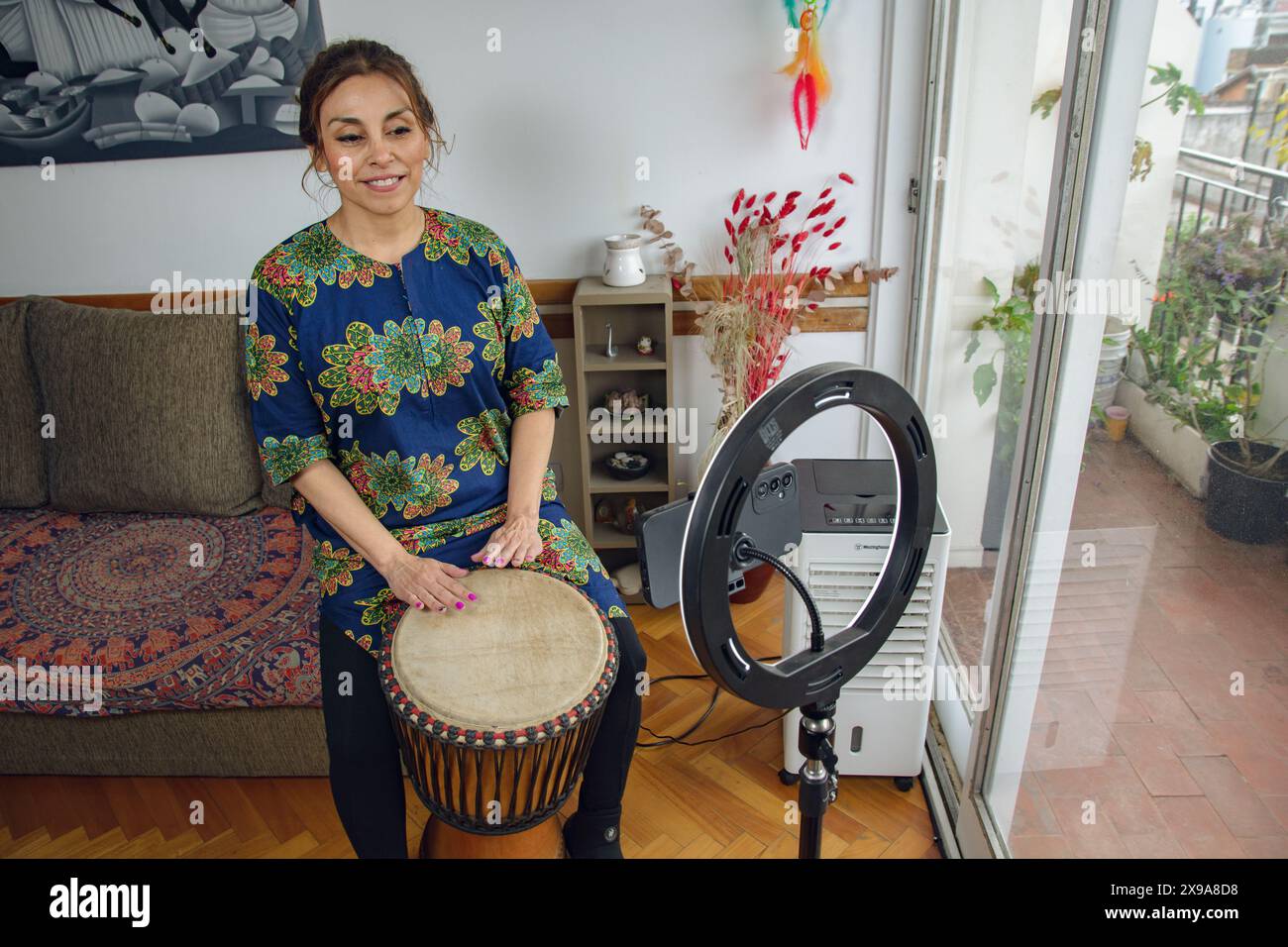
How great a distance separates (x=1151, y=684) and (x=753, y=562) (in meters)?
0.74

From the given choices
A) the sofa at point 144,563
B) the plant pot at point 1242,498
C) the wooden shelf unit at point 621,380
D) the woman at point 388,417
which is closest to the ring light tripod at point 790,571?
the plant pot at point 1242,498

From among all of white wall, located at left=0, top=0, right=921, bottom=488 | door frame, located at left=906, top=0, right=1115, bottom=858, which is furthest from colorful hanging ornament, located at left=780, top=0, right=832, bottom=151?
door frame, located at left=906, top=0, right=1115, bottom=858

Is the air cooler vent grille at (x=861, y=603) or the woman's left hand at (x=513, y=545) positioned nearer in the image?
the woman's left hand at (x=513, y=545)

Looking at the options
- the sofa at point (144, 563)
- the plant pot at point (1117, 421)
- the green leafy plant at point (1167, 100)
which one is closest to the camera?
the green leafy plant at point (1167, 100)

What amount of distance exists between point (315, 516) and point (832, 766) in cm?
113

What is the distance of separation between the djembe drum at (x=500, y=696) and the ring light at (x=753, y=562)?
618 mm

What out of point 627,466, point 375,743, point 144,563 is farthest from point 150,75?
point 375,743

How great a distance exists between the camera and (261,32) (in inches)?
99.9

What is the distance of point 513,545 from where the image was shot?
1.71 meters

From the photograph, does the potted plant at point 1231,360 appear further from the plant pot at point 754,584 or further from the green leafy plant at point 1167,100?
the plant pot at point 754,584

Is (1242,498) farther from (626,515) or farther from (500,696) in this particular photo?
(626,515)

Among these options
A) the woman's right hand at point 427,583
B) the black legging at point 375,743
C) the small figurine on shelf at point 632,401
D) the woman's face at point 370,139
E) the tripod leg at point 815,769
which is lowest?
the black legging at point 375,743

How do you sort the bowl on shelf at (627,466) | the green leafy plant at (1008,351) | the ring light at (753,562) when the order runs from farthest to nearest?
the bowl on shelf at (627,466) < the green leafy plant at (1008,351) < the ring light at (753,562)

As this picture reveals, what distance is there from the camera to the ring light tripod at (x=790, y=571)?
29.1 inches
